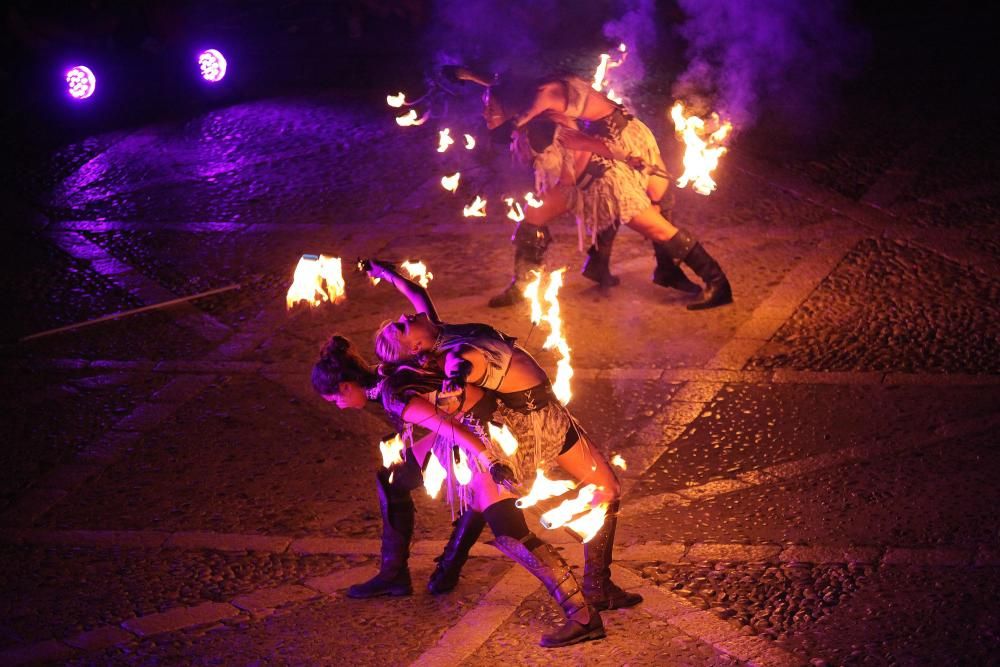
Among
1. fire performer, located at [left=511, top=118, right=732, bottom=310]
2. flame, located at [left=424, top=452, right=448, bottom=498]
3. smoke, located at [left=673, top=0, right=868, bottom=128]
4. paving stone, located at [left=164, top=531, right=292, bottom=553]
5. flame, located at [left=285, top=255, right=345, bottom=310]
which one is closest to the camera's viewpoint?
flame, located at [left=424, top=452, right=448, bottom=498]

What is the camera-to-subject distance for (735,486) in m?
5.79

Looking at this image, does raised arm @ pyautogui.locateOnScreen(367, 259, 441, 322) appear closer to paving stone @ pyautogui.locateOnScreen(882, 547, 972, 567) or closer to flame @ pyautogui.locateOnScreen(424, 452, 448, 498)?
flame @ pyautogui.locateOnScreen(424, 452, 448, 498)

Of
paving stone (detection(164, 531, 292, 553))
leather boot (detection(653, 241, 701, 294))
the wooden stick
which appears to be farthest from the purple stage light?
paving stone (detection(164, 531, 292, 553))

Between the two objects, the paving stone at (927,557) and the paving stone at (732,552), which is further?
the paving stone at (732,552)

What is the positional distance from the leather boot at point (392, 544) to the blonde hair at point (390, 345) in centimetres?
53

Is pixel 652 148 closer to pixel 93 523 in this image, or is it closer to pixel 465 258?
pixel 465 258

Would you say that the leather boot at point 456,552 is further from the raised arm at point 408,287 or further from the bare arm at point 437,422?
the raised arm at point 408,287

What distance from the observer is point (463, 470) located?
15.3 ft

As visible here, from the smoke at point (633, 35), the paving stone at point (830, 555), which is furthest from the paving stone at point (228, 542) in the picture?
the smoke at point (633, 35)

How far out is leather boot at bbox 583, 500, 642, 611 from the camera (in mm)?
4777

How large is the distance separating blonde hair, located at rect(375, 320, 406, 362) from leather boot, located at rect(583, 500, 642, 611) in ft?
3.45

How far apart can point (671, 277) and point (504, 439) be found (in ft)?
11.8

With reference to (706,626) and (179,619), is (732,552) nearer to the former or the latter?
(706,626)

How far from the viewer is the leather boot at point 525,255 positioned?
784 cm
